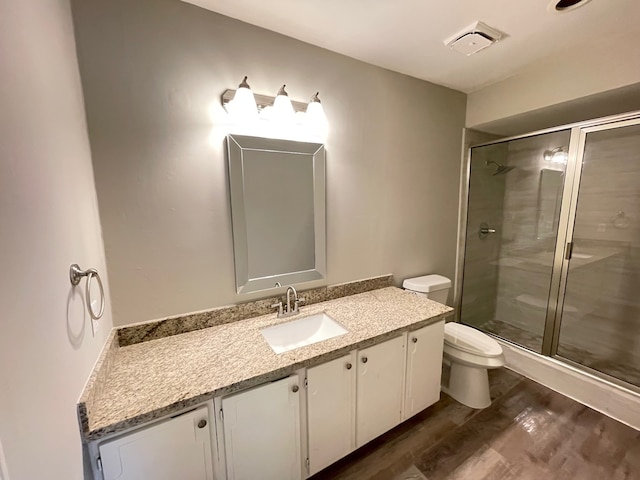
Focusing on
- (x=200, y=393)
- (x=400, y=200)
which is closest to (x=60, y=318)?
(x=200, y=393)

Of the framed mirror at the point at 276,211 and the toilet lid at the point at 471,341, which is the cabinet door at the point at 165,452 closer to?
the framed mirror at the point at 276,211

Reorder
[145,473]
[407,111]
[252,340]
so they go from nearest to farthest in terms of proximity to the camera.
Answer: [145,473] → [252,340] → [407,111]

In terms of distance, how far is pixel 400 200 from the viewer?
2.12m

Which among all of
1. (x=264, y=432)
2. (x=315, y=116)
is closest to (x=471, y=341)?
(x=264, y=432)

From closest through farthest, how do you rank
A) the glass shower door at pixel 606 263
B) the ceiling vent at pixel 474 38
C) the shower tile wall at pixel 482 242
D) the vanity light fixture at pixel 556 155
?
the ceiling vent at pixel 474 38 → the glass shower door at pixel 606 263 → the vanity light fixture at pixel 556 155 → the shower tile wall at pixel 482 242

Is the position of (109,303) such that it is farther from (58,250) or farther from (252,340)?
(252,340)

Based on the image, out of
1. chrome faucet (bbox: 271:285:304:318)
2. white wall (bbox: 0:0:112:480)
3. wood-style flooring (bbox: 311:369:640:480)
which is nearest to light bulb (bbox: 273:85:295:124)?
white wall (bbox: 0:0:112:480)

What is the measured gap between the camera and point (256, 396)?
1.10 meters

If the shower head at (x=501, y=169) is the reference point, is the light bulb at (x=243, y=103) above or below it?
above

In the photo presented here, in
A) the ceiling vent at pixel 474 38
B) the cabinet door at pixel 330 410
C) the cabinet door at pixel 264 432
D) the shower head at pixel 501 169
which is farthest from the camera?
the shower head at pixel 501 169

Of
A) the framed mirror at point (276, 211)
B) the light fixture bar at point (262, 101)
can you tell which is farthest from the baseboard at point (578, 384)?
the light fixture bar at point (262, 101)

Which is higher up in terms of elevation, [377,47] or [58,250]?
[377,47]

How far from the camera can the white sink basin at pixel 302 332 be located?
4.94 ft

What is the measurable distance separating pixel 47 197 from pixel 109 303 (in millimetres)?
669
